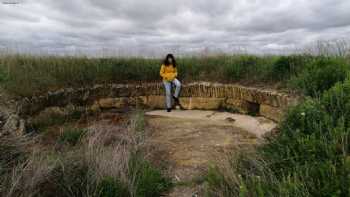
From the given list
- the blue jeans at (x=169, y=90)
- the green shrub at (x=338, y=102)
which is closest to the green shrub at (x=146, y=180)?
the green shrub at (x=338, y=102)

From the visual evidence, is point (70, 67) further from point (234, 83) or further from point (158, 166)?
point (158, 166)

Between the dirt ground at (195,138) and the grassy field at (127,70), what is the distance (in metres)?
1.49

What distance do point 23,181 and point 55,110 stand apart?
14.8 feet

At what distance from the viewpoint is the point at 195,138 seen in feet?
16.4

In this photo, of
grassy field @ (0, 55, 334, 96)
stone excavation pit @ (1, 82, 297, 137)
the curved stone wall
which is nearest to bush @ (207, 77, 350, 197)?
stone excavation pit @ (1, 82, 297, 137)

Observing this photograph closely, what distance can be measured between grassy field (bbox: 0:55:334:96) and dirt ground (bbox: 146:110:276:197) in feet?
4.89

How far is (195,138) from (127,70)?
475 cm

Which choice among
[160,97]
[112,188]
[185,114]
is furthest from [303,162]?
[160,97]

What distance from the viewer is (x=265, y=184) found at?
224cm

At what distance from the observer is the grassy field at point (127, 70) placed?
22.4 feet

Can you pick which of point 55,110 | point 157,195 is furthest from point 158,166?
point 55,110

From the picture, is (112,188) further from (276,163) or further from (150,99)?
(150,99)

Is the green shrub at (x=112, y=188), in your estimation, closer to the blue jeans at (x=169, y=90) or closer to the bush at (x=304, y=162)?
the bush at (x=304, y=162)

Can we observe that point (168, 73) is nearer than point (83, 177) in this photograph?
No
